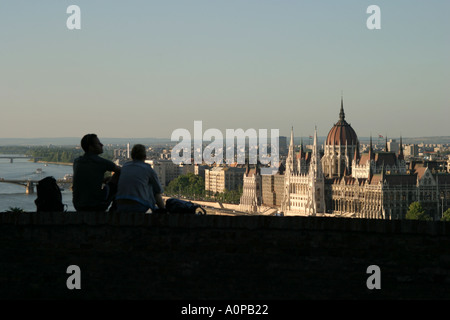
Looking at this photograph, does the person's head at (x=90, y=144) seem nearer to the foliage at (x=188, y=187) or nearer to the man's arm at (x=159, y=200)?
the man's arm at (x=159, y=200)

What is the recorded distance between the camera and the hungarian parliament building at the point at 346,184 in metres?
96.9

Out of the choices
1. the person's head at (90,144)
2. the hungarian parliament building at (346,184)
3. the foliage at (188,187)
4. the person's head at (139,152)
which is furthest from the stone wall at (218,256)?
the foliage at (188,187)

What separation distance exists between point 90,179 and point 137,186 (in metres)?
0.64

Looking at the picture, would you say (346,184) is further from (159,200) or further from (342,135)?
(159,200)

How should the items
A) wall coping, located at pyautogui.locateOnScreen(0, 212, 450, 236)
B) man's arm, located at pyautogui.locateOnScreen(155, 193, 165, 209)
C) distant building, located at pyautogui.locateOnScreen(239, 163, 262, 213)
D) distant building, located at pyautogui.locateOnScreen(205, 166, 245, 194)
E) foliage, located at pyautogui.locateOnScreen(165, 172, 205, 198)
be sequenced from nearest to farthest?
wall coping, located at pyautogui.locateOnScreen(0, 212, 450, 236), man's arm, located at pyautogui.locateOnScreen(155, 193, 165, 209), distant building, located at pyautogui.locateOnScreen(239, 163, 262, 213), distant building, located at pyautogui.locateOnScreen(205, 166, 245, 194), foliage, located at pyautogui.locateOnScreen(165, 172, 205, 198)

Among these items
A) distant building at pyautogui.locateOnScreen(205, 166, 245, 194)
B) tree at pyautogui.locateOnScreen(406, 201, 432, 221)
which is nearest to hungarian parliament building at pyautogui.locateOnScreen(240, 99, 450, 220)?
tree at pyautogui.locateOnScreen(406, 201, 432, 221)

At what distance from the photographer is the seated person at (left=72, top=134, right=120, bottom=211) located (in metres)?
11.0

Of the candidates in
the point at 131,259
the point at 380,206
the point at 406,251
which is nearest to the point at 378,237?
the point at 406,251

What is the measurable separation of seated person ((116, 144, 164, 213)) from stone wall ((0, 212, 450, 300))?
0.16 m

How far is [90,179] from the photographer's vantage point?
11.0 meters

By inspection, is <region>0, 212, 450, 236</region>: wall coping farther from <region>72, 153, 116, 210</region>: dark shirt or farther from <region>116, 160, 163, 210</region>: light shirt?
<region>72, 153, 116, 210</region>: dark shirt

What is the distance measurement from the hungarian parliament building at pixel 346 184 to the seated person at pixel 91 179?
279 ft

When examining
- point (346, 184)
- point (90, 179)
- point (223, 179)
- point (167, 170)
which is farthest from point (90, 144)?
point (167, 170)
